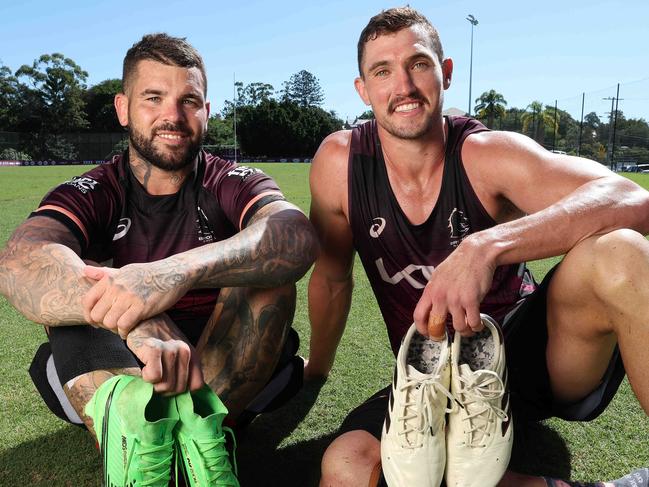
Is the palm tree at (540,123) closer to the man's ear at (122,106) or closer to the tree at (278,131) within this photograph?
the tree at (278,131)

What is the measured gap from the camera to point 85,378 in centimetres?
192

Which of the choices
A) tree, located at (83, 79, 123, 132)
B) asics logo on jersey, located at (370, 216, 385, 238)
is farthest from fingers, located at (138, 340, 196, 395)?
tree, located at (83, 79, 123, 132)

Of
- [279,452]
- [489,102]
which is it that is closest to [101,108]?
[489,102]

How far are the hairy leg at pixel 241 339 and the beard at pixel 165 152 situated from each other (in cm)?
58

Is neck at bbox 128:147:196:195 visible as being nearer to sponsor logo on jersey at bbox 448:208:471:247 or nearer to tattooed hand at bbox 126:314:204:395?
tattooed hand at bbox 126:314:204:395

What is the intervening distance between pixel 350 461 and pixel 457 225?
3.20 ft

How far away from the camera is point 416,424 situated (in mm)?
1696

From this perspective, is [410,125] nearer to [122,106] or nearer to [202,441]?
[122,106]

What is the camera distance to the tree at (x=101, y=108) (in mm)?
67188

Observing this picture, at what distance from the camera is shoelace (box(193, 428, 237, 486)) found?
168cm

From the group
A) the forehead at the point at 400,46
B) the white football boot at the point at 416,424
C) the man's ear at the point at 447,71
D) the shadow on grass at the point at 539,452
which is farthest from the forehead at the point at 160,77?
the shadow on grass at the point at 539,452

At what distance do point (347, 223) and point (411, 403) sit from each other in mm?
1044

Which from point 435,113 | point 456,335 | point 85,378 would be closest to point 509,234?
point 456,335

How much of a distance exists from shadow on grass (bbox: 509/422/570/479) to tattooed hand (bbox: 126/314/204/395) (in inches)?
52.8
